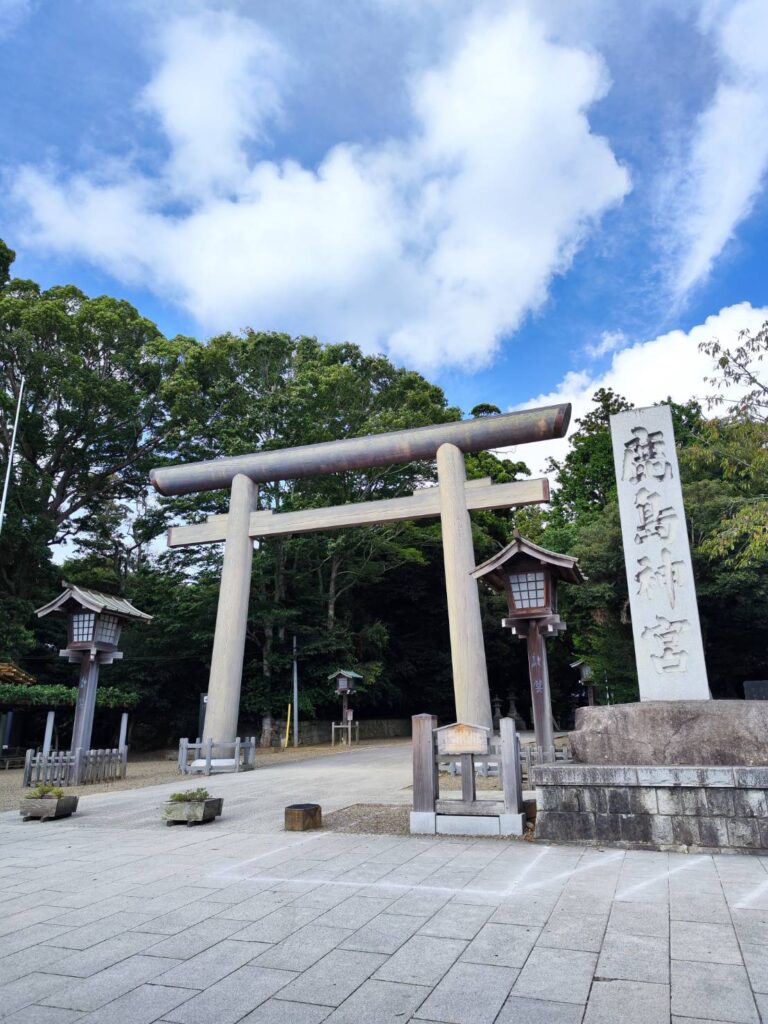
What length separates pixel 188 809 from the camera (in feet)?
22.4

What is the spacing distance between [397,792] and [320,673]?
39.1 ft

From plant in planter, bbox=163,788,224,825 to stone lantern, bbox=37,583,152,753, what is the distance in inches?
229

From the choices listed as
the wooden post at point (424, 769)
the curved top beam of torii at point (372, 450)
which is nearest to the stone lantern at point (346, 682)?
the curved top beam of torii at point (372, 450)

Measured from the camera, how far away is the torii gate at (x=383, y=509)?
1215cm

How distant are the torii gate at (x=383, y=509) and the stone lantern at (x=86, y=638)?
7.32ft

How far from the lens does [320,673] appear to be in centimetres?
2072

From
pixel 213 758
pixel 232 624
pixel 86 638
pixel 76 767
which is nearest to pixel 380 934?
pixel 76 767

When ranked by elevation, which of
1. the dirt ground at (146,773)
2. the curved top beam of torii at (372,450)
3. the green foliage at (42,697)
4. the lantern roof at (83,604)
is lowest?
the dirt ground at (146,773)

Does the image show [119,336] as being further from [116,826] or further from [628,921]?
[628,921]

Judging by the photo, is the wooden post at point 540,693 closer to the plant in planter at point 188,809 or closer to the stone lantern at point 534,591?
the stone lantern at point 534,591

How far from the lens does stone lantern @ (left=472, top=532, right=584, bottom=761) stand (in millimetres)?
9281

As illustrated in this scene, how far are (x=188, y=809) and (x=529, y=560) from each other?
573cm

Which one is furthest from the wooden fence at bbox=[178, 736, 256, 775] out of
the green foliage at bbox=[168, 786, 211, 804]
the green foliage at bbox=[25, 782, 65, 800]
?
the green foliage at bbox=[168, 786, 211, 804]

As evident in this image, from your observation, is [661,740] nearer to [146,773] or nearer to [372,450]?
[372,450]
